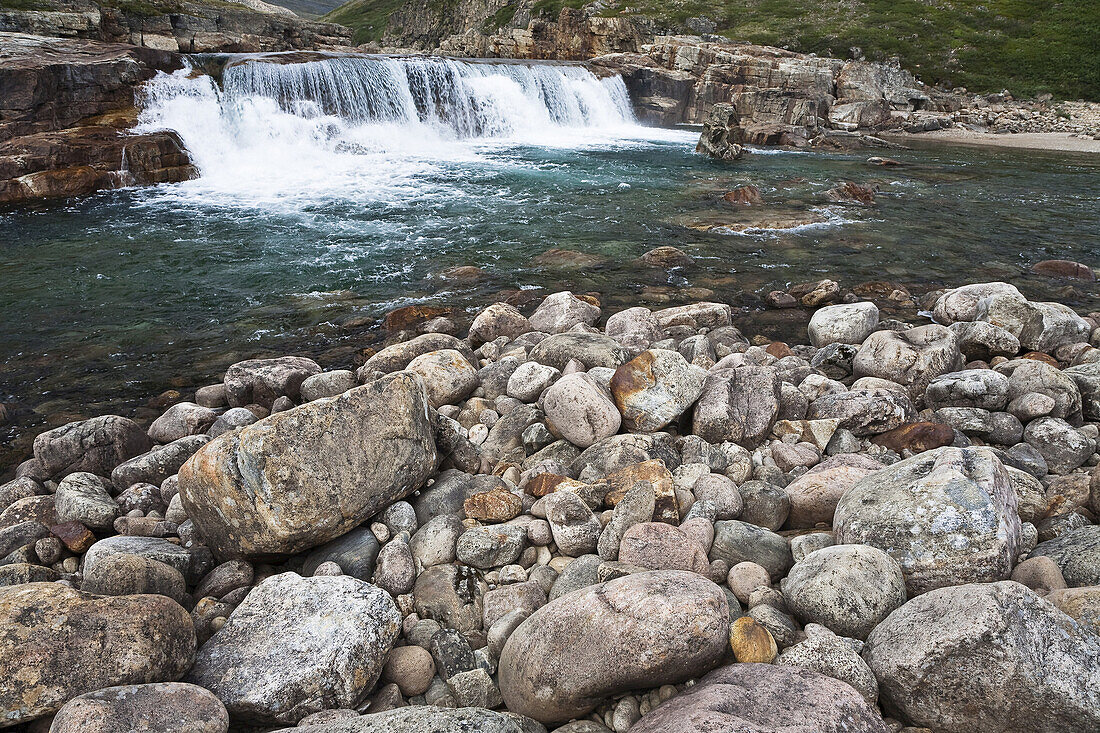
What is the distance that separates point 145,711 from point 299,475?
166cm

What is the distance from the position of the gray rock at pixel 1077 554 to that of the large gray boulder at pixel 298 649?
401 centimetres

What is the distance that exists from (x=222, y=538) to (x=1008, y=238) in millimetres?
18315

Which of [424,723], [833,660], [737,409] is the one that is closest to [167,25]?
[737,409]

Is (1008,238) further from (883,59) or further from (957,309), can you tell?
(883,59)

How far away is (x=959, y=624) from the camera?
9.70ft

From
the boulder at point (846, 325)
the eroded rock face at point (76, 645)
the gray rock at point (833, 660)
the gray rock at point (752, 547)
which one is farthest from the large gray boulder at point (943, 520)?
the boulder at point (846, 325)

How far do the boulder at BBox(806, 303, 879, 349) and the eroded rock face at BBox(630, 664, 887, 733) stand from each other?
6634mm

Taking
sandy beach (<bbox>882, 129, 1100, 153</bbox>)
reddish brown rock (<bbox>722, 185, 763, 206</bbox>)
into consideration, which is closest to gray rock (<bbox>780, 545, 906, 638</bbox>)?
reddish brown rock (<bbox>722, 185, 763, 206</bbox>)

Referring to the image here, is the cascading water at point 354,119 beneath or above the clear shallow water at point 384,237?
above

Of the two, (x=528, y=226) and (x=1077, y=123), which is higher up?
(x=1077, y=123)

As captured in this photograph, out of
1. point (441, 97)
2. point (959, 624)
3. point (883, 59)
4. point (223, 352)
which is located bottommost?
point (223, 352)

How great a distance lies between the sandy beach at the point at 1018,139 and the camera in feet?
118

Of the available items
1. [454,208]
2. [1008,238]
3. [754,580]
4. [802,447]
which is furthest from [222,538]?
[1008,238]

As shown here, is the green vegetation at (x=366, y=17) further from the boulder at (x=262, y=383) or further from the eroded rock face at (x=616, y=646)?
the eroded rock face at (x=616, y=646)
